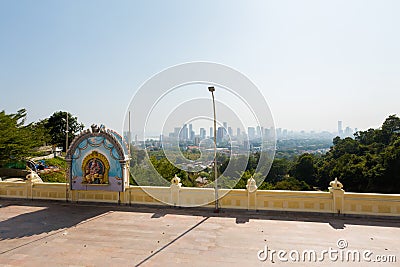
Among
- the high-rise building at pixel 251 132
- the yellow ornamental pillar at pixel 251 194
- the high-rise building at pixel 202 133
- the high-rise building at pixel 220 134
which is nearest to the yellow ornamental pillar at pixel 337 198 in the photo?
the yellow ornamental pillar at pixel 251 194

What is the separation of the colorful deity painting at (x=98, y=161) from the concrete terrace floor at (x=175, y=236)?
1.08 metres

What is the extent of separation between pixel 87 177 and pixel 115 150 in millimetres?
1570

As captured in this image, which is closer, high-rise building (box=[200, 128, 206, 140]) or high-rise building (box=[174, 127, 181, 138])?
high-rise building (box=[174, 127, 181, 138])

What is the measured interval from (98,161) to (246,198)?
5.69 meters

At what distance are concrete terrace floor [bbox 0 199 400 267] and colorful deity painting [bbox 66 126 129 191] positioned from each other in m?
1.08

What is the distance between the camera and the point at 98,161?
10391 mm

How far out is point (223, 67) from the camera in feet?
28.6

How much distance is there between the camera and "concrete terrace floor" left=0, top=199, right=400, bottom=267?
19.3ft

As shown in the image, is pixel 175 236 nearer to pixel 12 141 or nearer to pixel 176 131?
pixel 176 131

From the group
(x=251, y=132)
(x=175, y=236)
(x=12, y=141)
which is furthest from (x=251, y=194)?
(x=12, y=141)

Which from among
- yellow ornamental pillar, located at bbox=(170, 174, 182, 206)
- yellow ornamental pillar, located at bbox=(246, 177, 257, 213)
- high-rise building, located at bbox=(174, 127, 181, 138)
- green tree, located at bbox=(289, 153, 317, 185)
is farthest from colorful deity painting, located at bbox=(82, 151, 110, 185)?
green tree, located at bbox=(289, 153, 317, 185)

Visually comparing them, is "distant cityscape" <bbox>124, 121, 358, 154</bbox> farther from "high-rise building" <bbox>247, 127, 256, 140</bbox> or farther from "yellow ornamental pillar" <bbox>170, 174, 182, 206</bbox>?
"yellow ornamental pillar" <bbox>170, 174, 182, 206</bbox>

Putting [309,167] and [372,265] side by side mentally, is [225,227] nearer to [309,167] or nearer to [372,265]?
[372,265]

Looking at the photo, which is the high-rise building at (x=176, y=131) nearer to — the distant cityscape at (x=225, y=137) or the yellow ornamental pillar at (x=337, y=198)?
the distant cityscape at (x=225, y=137)
